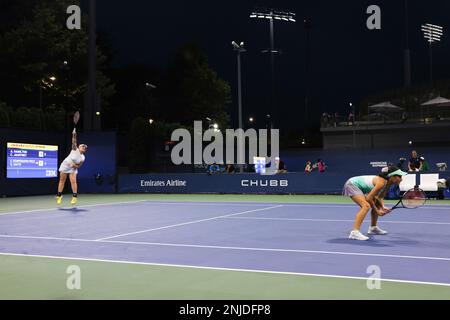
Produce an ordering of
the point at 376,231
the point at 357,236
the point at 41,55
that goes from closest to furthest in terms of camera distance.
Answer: the point at 357,236, the point at 376,231, the point at 41,55

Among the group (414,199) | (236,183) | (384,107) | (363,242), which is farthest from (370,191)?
(384,107)

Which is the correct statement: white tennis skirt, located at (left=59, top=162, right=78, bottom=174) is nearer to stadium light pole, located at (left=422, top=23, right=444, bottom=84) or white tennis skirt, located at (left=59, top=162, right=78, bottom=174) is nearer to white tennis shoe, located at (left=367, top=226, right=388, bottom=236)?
white tennis shoe, located at (left=367, top=226, right=388, bottom=236)

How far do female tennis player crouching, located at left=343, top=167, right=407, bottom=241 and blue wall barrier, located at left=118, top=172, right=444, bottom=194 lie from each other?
15.3 m

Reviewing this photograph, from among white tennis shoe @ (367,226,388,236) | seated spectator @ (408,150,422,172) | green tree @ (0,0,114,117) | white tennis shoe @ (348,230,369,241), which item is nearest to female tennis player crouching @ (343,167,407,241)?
white tennis shoe @ (348,230,369,241)

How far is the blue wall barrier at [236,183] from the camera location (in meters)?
25.3

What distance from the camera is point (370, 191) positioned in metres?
9.61

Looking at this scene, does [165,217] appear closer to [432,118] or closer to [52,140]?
[52,140]

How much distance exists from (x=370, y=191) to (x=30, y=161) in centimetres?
2059

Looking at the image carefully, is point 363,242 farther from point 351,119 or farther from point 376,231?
point 351,119

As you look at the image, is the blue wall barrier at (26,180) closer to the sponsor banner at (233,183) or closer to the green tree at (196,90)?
the sponsor banner at (233,183)

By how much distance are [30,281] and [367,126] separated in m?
42.6

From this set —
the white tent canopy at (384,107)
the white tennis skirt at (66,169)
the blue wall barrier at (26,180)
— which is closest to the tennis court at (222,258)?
the white tennis skirt at (66,169)

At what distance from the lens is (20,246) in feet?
30.0
